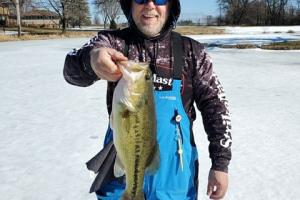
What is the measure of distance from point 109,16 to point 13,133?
55.5m

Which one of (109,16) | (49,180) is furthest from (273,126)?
(109,16)

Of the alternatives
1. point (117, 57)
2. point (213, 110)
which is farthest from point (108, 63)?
point (213, 110)

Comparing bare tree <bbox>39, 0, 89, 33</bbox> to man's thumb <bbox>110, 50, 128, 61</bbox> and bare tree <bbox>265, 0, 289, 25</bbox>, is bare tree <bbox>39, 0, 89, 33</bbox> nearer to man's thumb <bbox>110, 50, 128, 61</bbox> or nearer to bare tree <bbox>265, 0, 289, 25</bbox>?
bare tree <bbox>265, 0, 289, 25</bbox>

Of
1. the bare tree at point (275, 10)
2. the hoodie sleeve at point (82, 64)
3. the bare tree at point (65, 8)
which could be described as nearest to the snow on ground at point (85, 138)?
the hoodie sleeve at point (82, 64)

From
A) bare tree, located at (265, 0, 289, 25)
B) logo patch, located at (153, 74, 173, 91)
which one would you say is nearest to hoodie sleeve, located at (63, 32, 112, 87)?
logo patch, located at (153, 74, 173, 91)

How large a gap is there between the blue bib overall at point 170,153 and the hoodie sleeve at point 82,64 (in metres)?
0.28

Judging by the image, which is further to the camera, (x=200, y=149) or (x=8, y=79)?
(x=8, y=79)

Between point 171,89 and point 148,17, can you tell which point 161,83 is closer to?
point 171,89

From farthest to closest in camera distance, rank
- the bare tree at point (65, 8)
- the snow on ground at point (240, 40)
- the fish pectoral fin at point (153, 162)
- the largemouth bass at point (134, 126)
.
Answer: the bare tree at point (65, 8)
the snow on ground at point (240, 40)
the fish pectoral fin at point (153, 162)
the largemouth bass at point (134, 126)

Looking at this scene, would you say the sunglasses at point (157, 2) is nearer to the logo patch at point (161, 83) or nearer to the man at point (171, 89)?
the man at point (171, 89)

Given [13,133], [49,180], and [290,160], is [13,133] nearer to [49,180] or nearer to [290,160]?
[49,180]

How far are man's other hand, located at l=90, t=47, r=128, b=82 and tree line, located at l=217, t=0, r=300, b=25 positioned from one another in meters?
75.4

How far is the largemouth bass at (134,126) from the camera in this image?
135 centimetres

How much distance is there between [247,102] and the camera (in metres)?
7.35
